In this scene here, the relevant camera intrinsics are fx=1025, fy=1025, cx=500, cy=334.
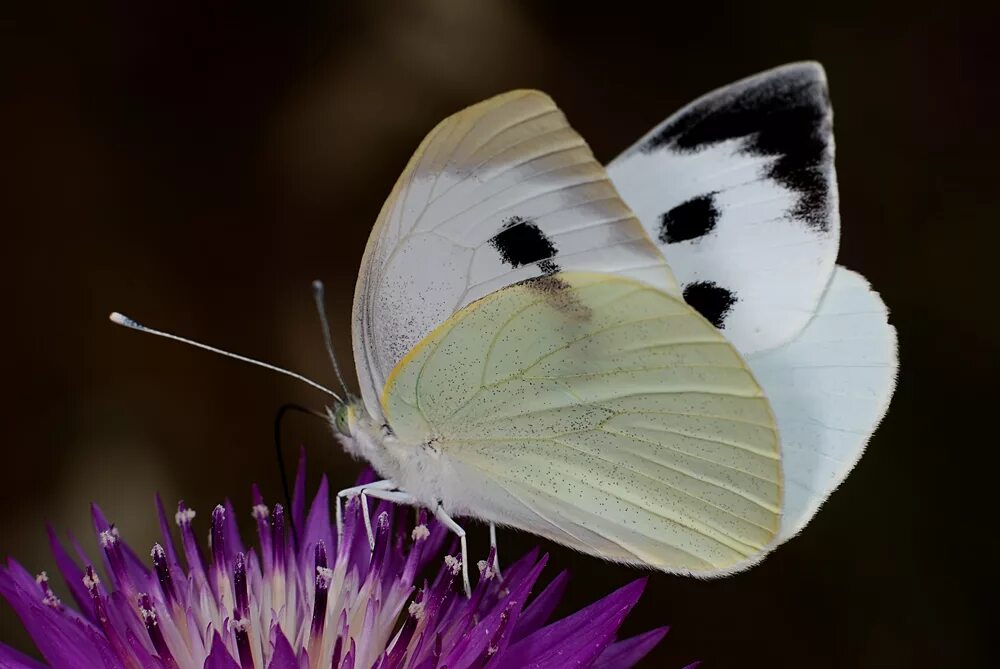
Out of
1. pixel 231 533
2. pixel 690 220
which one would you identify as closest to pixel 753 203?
pixel 690 220

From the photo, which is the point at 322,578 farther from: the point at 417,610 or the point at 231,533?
the point at 231,533

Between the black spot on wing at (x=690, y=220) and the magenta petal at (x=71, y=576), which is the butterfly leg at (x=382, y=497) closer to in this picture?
the magenta petal at (x=71, y=576)

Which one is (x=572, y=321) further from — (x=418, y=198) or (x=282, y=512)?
(x=282, y=512)

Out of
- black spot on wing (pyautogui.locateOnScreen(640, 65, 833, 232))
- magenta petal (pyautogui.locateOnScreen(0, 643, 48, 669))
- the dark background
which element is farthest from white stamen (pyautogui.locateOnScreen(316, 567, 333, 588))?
the dark background

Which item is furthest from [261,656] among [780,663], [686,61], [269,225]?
[686,61]

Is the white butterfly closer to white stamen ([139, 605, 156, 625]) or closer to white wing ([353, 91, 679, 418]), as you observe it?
white wing ([353, 91, 679, 418])

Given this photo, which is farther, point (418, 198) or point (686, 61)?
point (686, 61)
